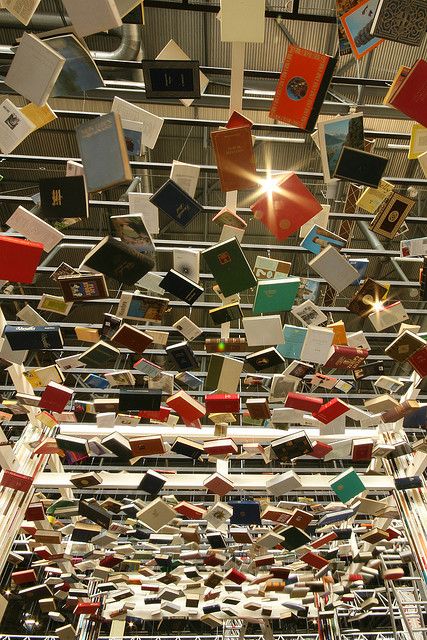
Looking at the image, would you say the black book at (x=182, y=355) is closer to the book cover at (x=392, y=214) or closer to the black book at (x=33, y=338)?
the black book at (x=33, y=338)

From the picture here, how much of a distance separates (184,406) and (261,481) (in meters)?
2.13

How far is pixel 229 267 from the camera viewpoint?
3287 mm

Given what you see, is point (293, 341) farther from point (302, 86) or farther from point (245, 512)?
point (245, 512)

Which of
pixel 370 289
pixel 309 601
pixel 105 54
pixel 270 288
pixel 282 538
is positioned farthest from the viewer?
pixel 309 601

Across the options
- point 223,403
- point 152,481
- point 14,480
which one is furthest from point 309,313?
point 14,480

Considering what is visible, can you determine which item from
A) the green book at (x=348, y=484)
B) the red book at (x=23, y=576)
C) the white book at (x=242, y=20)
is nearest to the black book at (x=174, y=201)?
the white book at (x=242, y=20)

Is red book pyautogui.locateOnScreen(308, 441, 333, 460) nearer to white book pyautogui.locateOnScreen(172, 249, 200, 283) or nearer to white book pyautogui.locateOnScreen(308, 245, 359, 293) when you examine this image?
white book pyautogui.locateOnScreen(308, 245, 359, 293)

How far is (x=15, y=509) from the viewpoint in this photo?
537 centimetres

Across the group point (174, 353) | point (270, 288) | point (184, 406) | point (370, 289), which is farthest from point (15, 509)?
point (370, 289)

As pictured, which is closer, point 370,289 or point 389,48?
point 370,289

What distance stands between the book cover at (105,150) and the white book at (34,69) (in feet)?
0.74

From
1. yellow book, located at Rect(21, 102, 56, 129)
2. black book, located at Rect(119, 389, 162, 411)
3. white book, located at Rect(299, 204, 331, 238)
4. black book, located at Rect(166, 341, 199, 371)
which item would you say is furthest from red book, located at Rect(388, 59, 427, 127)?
black book, located at Rect(119, 389, 162, 411)

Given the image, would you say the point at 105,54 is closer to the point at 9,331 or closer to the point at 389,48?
the point at 389,48

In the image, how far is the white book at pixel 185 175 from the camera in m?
3.03
